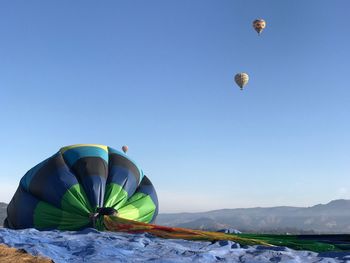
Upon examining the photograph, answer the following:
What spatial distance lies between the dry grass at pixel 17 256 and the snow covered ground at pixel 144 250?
139 millimetres

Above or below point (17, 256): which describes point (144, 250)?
above

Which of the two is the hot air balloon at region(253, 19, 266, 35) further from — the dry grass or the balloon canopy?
the dry grass

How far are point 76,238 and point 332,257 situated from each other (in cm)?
494

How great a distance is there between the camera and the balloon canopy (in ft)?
40.1

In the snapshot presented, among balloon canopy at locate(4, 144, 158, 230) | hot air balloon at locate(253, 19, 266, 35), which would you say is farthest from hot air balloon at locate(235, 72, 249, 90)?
balloon canopy at locate(4, 144, 158, 230)

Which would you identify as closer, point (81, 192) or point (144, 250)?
point (144, 250)

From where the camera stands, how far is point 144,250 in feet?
26.3

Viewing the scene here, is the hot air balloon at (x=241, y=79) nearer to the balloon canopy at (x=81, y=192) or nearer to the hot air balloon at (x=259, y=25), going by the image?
the hot air balloon at (x=259, y=25)

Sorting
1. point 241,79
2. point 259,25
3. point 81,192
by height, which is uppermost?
point 259,25

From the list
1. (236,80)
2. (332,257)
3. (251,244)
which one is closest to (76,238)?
(251,244)

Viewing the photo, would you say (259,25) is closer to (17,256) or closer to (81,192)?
(81,192)

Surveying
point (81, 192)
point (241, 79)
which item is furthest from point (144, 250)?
point (241, 79)

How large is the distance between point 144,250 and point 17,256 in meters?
2.21

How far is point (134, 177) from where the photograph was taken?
46.5ft
